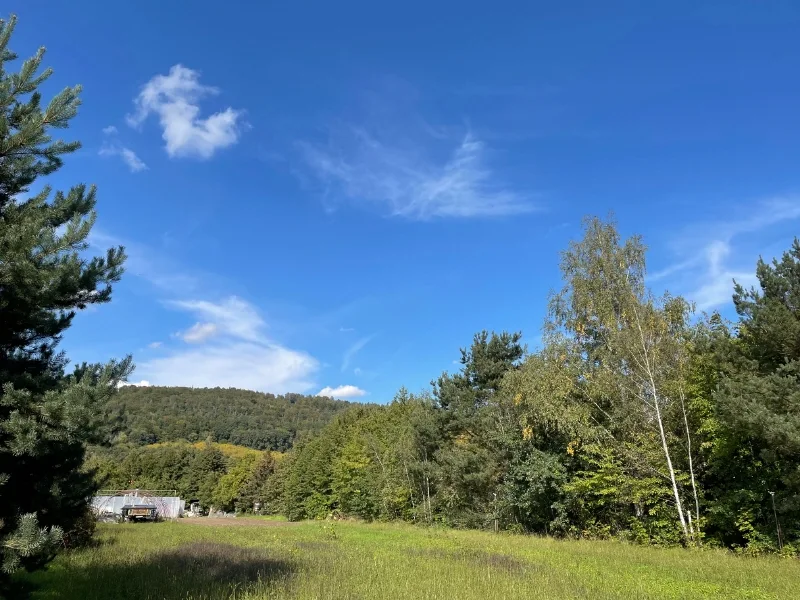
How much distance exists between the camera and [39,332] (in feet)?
22.6

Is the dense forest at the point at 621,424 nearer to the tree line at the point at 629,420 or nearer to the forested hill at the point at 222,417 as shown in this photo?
the tree line at the point at 629,420

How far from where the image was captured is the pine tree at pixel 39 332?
567 cm

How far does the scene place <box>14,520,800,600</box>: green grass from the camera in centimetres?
975

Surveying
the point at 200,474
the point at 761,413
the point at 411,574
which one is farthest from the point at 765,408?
the point at 200,474

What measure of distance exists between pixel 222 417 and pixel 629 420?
15999 cm

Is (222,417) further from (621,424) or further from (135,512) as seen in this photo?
(621,424)

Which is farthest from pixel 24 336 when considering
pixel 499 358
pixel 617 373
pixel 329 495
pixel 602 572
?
pixel 329 495

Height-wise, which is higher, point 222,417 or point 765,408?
point 222,417

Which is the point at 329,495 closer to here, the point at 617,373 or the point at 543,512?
the point at 543,512

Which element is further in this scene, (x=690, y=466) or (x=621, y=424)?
(x=621, y=424)

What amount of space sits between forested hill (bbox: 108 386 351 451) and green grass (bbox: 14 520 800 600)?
98.9 meters

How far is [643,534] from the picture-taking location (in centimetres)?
2058

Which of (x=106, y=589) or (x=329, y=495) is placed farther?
(x=329, y=495)

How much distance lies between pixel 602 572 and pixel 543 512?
1405 cm
